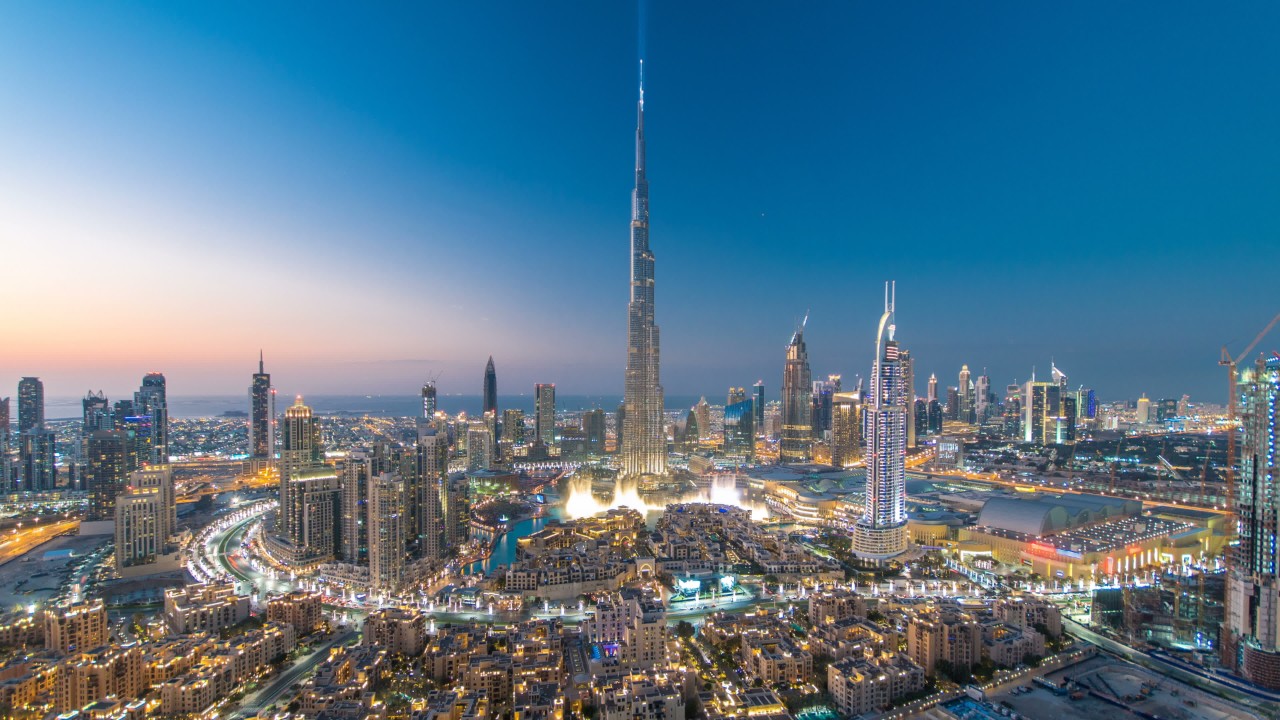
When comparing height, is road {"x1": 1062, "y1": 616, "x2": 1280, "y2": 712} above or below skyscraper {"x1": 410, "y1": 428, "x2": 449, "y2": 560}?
below

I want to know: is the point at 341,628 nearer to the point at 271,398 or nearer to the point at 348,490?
the point at 348,490

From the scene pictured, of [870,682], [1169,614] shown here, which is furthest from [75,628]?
[1169,614]

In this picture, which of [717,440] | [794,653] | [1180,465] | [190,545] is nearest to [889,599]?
[794,653]

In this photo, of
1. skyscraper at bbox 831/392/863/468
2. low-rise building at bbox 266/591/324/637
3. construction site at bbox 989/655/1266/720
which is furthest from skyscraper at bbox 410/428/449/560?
skyscraper at bbox 831/392/863/468

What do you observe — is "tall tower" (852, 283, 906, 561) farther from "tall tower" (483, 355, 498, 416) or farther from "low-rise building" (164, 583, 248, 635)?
"tall tower" (483, 355, 498, 416)

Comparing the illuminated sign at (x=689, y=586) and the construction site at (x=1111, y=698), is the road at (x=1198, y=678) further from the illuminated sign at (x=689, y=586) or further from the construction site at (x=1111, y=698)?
the illuminated sign at (x=689, y=586)

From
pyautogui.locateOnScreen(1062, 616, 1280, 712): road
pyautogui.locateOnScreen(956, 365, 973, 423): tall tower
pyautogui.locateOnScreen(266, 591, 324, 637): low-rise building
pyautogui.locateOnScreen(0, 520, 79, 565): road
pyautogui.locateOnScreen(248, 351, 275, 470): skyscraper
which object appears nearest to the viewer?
pyautogui.locateOnScreen(1062, 616, 1280, 712): road
